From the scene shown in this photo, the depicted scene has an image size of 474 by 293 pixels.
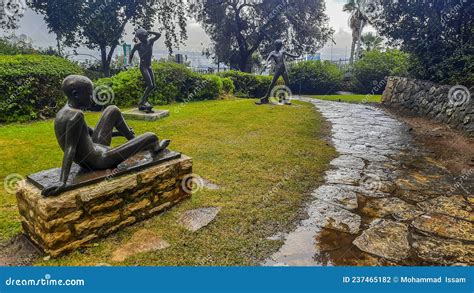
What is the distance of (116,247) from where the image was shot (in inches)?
102

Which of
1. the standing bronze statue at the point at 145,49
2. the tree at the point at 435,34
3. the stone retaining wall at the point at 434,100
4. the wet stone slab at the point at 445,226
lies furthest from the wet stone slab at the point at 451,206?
the standing bronze statue at the point at 145,49

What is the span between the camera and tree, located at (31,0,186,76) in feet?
55.5

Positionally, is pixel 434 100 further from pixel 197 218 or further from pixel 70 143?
pixel 70 143

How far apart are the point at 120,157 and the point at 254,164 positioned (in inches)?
93.7

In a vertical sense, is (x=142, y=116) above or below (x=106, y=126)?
below

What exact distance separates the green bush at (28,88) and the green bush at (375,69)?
16282 mm

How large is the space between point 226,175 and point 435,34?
8700mm

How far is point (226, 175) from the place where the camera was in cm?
430

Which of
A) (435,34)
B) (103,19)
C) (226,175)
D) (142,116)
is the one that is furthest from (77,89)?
(103,19)

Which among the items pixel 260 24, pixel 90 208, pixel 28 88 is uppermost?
pixel 260 24

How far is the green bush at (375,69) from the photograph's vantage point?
18.4 meters

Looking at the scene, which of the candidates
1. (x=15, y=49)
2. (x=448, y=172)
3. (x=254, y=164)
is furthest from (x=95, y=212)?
(x=15, y=49)

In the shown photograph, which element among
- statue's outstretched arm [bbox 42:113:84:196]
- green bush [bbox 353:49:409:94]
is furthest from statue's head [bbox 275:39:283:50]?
green bush [bbox 353:49:409:94]

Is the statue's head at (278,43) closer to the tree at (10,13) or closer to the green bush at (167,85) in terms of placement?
the green bush at (167,85)
